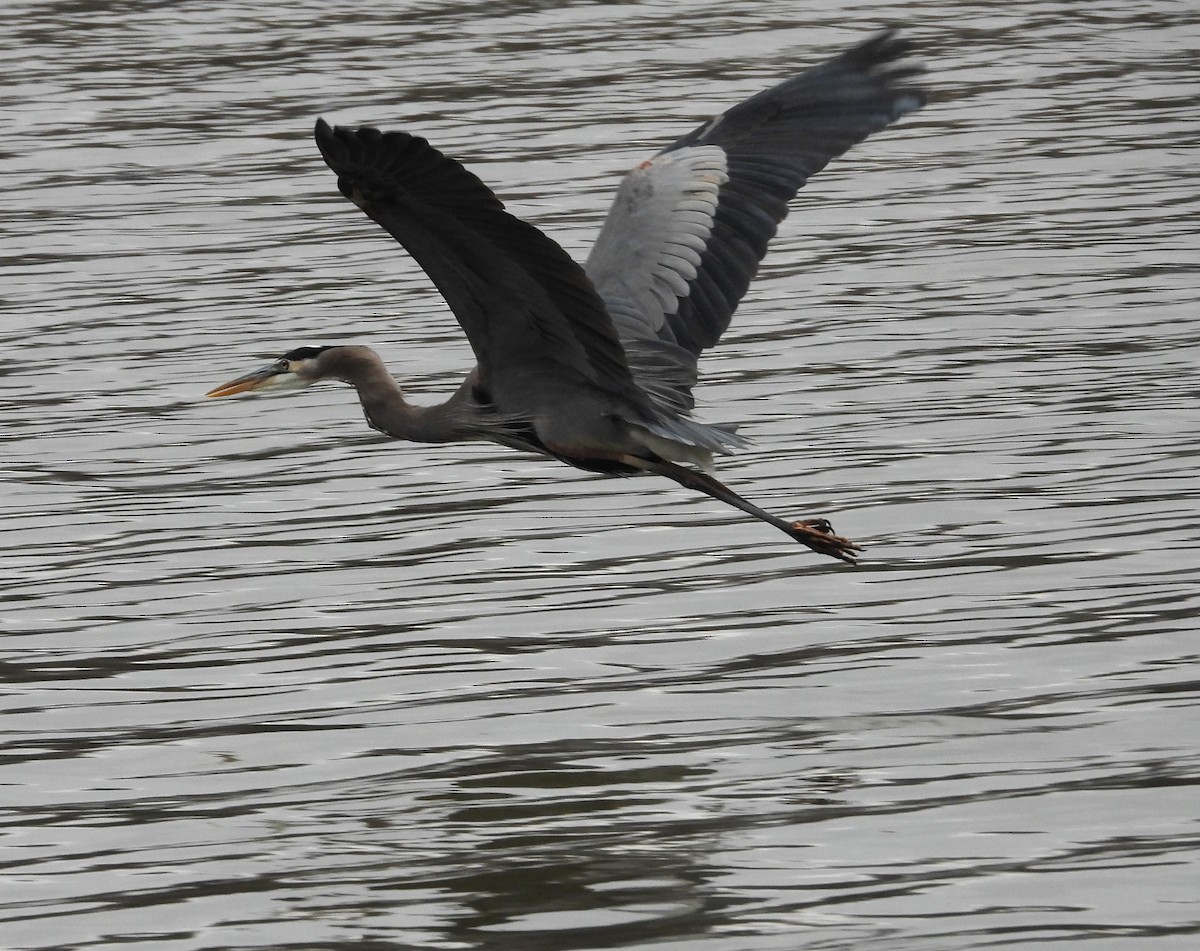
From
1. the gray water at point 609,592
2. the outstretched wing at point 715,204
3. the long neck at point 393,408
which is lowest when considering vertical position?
the gray water at point 609,592

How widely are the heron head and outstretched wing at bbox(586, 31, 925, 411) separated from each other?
1.02 meters

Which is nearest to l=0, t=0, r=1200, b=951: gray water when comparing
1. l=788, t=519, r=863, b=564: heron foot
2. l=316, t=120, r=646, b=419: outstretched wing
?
l=788, t=519, r=863, b=564: heron foot

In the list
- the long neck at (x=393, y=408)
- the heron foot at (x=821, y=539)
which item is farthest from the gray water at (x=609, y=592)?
the long neck at (x=393, y=408)

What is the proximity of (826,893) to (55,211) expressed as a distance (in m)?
9.90

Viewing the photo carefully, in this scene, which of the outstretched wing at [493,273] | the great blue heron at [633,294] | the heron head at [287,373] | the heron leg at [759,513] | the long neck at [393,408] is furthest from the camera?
the heron head at [287,373]

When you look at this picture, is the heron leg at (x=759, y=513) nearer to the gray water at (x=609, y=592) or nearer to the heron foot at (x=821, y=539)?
the heron foot at (x=821, y=539)

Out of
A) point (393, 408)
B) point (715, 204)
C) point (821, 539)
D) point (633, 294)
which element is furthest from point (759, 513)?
point (393, 408)

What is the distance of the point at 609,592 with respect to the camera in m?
7.86

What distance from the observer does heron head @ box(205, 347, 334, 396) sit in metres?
8.28

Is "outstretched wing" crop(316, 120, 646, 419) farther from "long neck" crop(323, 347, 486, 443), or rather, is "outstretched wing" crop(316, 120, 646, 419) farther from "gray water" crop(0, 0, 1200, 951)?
"gray water" crop(0, 0, 1200, 951)

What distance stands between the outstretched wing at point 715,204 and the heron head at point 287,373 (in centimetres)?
102

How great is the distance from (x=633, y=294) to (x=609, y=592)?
3.23ft

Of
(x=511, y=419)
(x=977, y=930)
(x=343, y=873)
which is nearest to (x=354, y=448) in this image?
(x=511, y=419)

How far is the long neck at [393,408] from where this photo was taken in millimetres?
7812
